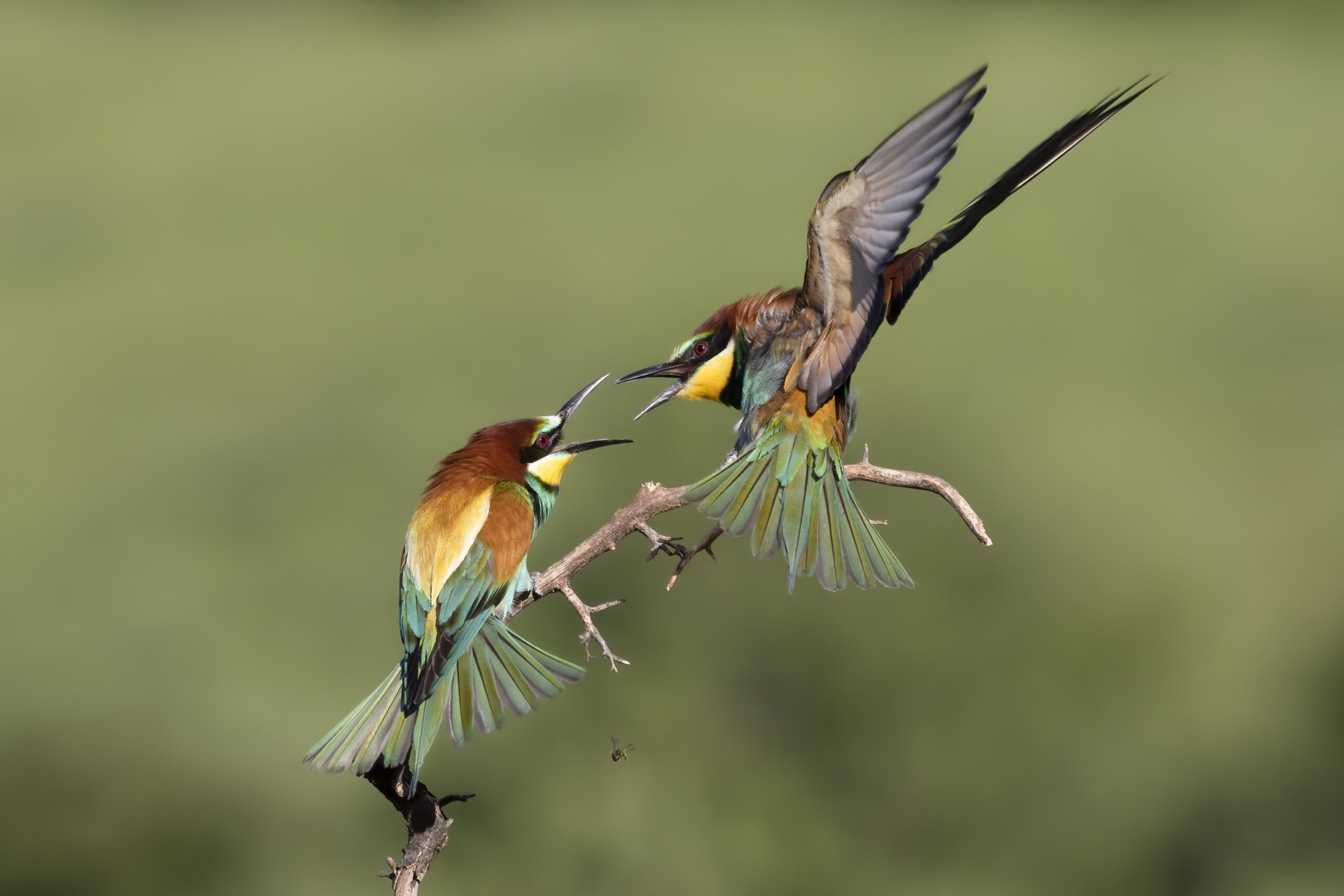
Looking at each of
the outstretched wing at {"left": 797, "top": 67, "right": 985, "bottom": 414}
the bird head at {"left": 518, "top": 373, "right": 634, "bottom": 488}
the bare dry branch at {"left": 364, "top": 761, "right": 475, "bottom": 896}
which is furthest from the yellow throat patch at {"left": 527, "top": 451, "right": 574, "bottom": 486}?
the bare dry branch at {"left": 364, "top": 761, "right": 475, "bottom": 896}

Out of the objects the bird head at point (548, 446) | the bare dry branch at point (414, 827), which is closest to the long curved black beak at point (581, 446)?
the bird head at point (548, 446)

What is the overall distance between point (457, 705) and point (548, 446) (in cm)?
46

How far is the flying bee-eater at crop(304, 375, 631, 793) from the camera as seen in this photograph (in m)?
1.35

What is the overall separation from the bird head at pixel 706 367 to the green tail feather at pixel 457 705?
17.4 inches

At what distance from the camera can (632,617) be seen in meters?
4.24

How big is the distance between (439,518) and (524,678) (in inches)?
10.6

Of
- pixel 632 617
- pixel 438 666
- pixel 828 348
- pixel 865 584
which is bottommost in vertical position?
pixel 632 617

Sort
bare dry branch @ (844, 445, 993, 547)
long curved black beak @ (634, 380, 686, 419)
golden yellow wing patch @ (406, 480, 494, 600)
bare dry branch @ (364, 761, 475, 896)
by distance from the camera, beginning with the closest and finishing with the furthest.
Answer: bare dry branch @ (364, 761, 475, 896)
bare dry branch @ (844, 445, 993, 547)
golden yellow wing patch @ (406, 480, 494, 600)
long curved black beak @ (634, 380, 686, 419)

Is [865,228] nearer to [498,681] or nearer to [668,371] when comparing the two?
[668,371]

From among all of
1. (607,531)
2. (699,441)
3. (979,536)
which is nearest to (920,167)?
(979,536)

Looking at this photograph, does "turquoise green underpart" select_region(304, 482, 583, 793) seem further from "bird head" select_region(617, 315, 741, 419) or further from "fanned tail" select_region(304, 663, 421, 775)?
"bird head" select_region(617, 315, 741, 419)

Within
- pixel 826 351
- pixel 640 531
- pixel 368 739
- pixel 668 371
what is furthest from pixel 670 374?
pixel 368 739

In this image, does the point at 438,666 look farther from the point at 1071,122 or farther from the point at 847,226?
the point at 1071,122

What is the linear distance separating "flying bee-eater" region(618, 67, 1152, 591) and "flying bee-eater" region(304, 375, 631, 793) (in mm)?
189
